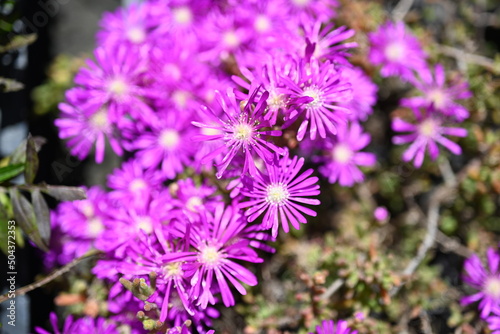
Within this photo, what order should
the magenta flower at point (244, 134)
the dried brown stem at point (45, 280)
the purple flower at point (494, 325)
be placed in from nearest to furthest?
the magenta flower at point (244, 134), the dried brown stem at point (45, 280), the purple flower at point (494, 325)

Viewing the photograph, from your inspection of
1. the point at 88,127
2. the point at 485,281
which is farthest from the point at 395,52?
the point at 88,127

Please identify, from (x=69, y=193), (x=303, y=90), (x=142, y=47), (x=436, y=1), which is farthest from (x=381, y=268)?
(x=436, y=1)

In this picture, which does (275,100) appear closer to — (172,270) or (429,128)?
(172,270)

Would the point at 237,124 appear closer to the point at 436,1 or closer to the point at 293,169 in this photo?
the point at 293,169

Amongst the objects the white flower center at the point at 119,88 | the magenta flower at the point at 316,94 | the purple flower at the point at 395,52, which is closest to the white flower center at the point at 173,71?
the white flower center at the point at 119,88

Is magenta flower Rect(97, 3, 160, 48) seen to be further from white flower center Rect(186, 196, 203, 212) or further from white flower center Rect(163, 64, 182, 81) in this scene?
white flower center Rect(186, 196, 203, 212)

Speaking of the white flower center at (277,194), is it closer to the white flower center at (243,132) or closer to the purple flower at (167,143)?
the white flower center at (243,132)

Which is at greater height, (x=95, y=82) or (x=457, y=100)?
(x=457, y=100)
